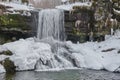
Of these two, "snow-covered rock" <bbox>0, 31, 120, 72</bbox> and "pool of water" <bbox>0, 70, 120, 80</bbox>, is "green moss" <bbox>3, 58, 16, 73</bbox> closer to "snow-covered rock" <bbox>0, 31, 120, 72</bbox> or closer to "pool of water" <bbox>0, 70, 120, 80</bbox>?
"snow-covered rock" <bbox>0, 31, 120, 72</bbox>

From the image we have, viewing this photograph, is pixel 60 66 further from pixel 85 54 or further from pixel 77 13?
pixel 77 13

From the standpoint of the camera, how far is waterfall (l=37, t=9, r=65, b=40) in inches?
1825

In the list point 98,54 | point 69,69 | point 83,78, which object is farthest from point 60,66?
point 83,78

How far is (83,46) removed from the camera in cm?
4406

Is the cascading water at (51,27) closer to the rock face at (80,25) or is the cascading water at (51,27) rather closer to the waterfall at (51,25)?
the waterfall at (51,25)

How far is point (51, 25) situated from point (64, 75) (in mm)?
13270

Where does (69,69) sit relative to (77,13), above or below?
below

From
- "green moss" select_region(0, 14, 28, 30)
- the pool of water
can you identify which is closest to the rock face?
"green moss" select_region(0, 14, 28, 30)

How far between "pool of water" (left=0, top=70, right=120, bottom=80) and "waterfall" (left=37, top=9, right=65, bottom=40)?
34.0 ft

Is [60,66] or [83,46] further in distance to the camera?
[83,46]

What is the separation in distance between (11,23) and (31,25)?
256 cm

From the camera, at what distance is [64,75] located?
34.2 metres

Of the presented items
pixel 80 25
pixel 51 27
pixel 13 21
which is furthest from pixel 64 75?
pixel 13 21

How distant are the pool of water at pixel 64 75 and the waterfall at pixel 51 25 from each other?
1035cm
